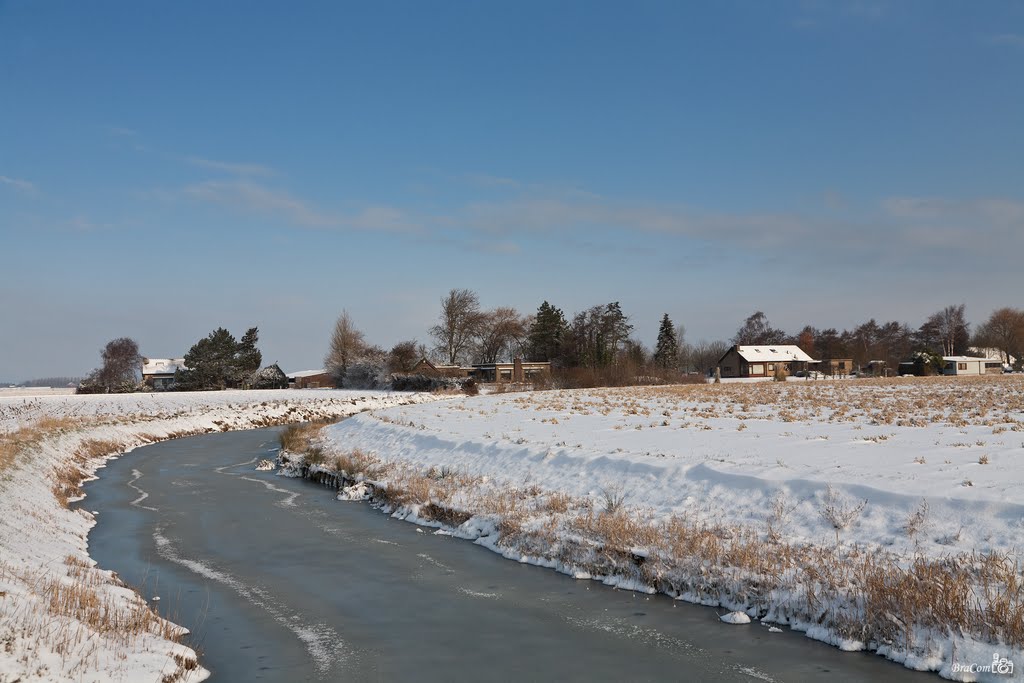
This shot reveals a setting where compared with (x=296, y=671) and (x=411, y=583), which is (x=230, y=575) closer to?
(x=411, y=583)

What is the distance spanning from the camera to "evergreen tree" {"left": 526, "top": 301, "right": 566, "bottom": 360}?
106 metres

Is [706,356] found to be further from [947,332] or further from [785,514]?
[785,514]

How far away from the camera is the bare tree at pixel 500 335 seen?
11369 centimetres

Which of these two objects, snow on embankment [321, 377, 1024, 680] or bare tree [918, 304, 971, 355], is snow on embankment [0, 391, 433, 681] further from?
bare tree [918, 304, 971, 355]

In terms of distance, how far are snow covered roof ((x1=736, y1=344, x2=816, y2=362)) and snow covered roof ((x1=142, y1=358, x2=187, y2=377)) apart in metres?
94.0

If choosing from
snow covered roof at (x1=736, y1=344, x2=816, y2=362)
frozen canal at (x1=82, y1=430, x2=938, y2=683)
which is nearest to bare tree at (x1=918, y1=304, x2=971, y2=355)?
snow covered roof at (x1=736, y1=344, x2=816, y2=362)

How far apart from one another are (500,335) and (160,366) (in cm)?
6183

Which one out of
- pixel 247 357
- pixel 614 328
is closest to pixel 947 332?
pixel 614 328

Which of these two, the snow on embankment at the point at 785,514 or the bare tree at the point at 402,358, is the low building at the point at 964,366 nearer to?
the bare tree at the point at 402,358

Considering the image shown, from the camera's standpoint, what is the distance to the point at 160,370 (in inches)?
Answer: 5098

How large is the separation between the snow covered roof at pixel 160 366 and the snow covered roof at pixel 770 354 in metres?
94.0

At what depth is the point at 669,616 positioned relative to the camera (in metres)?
10.6

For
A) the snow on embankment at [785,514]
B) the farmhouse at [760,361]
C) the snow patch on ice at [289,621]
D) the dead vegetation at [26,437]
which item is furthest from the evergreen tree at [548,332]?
the snow patch on ice at [289,621]

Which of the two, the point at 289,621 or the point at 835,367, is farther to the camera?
the point at 835,367
